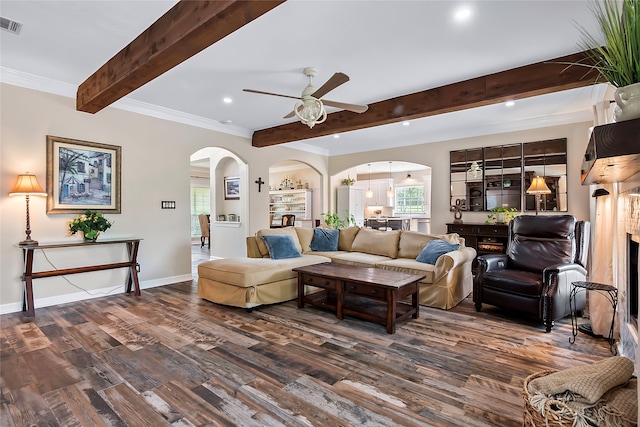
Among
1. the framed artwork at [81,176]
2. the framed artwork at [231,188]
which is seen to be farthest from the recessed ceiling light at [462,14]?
the framed artwork at [231,188]

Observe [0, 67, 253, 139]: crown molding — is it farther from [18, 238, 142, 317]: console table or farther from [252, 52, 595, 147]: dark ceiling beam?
[18, 238, 142, 317]: console table

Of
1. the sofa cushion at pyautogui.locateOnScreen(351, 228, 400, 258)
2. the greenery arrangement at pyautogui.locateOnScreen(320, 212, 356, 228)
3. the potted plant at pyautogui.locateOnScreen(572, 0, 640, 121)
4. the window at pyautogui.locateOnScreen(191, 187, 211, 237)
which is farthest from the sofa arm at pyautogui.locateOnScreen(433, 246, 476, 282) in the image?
the window at pyautogui.locateOnScreen(191, 187, 211, 237)

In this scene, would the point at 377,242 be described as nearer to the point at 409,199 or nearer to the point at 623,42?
the point at 623,42

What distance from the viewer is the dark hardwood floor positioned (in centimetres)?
190

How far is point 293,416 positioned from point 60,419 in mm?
1322

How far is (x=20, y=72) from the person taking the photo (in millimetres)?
3748

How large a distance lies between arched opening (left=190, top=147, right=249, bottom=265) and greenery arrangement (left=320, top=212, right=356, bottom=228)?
190 centimetres

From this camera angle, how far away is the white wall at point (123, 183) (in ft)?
12.5

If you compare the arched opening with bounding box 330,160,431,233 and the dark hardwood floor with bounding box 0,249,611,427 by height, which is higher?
the arched opening with bounding box 330,160,431,233

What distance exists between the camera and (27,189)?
12.1 feet

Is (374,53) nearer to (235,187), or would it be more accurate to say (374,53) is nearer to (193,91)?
(193,91)

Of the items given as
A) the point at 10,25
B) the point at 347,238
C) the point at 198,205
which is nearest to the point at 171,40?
the point at 10,25

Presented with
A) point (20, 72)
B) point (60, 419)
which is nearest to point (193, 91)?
point (20, 72)

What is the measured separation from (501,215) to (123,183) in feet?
20.1
